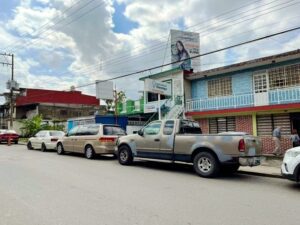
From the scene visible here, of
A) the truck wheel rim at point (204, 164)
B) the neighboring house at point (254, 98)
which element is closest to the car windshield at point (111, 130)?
the truck wheel rim at point (204, 164)

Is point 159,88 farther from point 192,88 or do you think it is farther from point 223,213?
point 223,213

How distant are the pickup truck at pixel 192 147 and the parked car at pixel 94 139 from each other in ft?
6.09

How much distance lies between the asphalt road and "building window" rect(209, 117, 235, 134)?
9307mm

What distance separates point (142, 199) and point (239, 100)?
13534 millimetres

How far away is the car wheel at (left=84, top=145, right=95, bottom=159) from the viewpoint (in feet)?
51.6

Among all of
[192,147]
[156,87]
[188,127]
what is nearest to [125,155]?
[188,127]

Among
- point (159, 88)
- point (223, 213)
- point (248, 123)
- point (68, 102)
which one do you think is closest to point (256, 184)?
point (223, 213)

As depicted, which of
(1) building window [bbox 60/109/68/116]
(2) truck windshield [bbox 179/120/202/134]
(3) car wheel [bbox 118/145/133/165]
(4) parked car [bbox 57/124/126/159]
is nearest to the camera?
(2) truck windshield [bbox 179/120/202/134]

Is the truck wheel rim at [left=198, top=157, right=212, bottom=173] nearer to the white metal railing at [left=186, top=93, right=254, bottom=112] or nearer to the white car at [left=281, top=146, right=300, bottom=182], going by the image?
the white car at [left=281, top=146, right=300, bottom=182]

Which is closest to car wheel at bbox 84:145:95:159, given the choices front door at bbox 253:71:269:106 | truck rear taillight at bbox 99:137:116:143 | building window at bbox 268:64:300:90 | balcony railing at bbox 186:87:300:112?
truck rear taillight at bbox 99:137:116:143

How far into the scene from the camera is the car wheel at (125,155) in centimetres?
1310

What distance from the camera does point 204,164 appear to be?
1043 cm

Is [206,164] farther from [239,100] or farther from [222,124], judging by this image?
[222,124]

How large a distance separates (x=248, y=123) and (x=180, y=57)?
36.6 feet
